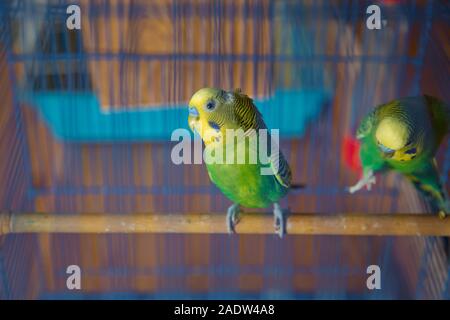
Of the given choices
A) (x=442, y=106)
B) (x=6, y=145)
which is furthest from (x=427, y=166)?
(x=6, y=145)

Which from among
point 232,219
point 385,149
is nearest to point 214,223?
point 232,219

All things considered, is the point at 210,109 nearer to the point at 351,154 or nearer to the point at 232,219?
the point at 232,219

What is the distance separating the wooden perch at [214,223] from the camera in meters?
0.86

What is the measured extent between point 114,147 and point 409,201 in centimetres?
70

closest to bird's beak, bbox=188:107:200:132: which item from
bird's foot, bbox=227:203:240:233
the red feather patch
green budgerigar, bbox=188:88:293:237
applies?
green budgerigar, bbox=188:88:293:237

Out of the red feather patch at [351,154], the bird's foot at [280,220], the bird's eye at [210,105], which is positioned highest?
the red feather patch at [351,154]

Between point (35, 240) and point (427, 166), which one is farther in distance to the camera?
point (35, 240)

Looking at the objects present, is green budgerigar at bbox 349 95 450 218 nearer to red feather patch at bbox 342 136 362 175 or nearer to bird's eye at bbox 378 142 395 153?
bird's eye at bbox 378 142 395 153

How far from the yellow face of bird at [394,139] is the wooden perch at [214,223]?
0.10 meters

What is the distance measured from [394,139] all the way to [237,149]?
0.86 ft

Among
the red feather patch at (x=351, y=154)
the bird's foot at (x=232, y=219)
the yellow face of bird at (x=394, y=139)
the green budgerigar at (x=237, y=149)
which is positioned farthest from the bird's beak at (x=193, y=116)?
the red feather patch at (x=351, y=154)

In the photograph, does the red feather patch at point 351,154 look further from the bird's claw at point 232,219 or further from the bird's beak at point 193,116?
the bird's beak at point 193,116

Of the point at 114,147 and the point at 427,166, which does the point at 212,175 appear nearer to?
the point at 427,166

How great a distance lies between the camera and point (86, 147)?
134cm
